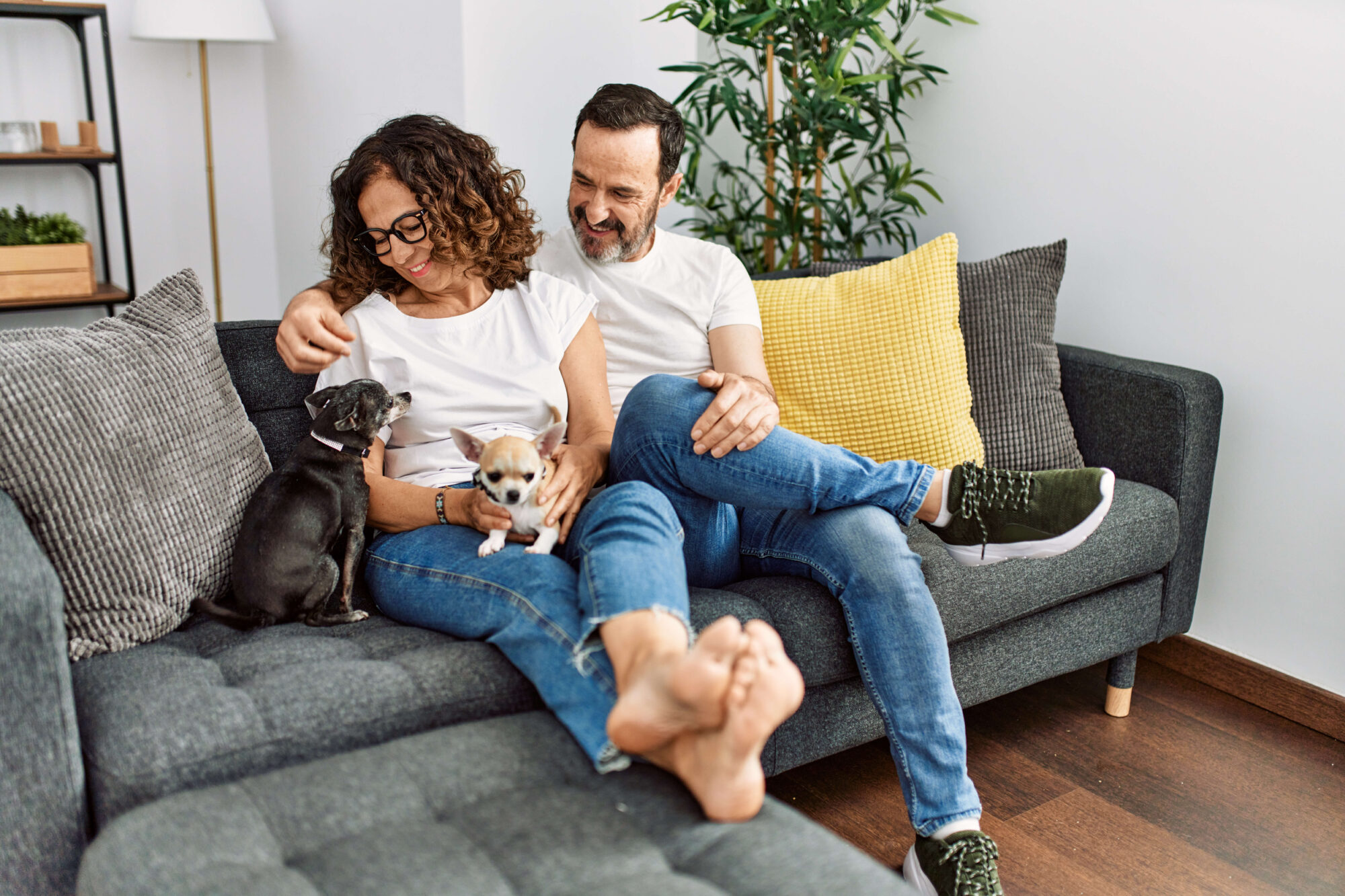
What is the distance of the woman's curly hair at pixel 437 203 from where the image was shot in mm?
1608

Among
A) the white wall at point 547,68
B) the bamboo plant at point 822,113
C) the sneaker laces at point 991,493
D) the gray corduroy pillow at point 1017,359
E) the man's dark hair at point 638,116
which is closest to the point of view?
the sneaker laces at point 991,493

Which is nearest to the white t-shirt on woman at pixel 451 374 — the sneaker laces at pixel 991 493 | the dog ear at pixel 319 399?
the dog ear at pixel 319 399

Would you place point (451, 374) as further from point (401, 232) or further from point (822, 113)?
point (822, 113)

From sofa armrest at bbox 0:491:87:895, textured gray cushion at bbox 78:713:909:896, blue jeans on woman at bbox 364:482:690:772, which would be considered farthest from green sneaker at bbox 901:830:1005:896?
sofa armrest at bbox 0:491:87:895

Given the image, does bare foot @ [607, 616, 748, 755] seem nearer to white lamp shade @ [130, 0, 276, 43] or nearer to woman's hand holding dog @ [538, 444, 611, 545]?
woman's hand holding dog @ [538, 444, 611, 545]

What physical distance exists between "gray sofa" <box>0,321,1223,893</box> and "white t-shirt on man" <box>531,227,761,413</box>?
558mm

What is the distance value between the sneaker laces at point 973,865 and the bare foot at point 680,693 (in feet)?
1.68

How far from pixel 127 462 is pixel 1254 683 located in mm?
2172

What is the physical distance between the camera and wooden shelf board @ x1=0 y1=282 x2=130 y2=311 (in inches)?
122

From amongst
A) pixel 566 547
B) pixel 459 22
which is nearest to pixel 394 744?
pixel 566 547

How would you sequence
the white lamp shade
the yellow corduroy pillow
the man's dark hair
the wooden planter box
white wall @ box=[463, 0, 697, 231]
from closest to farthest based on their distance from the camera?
the man's dark hair, the yellow corduroy pillow, white wall @ box=[463, 0, 697, 231], the wooden planter box, the white lamp shade

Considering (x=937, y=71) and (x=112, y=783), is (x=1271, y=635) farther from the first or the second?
(x=112, y=783)

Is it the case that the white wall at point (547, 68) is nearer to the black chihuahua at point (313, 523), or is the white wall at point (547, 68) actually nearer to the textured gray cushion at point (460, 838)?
the black chihuahua at point (313, 523)

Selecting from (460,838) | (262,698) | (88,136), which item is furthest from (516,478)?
(88,136)
